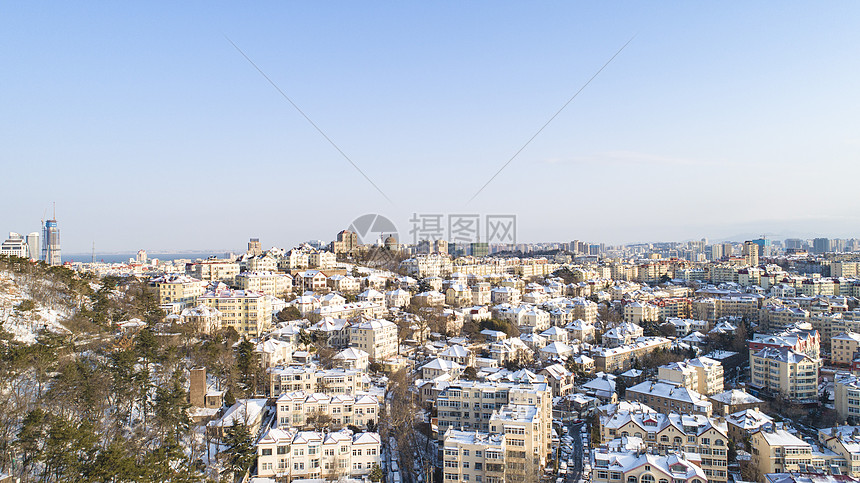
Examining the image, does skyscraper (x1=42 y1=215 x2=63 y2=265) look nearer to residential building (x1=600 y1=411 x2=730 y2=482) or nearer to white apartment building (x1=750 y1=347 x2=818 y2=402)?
residential building (x1=600 y1=411 x2=730 y2=482)

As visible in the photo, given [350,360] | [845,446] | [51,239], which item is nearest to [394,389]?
[350,360]

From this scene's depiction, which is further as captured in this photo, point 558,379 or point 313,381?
point 558,379

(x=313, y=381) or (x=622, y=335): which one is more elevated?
(x=313, y=381)

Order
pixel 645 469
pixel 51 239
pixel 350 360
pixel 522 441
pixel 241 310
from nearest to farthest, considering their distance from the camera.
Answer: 1. pixel 645 469
2. pixel 522 441
3. pixel 350 360
4. pixel 241 310
5. pixel 51 239

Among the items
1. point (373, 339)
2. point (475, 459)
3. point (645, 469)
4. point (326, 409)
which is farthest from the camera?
point (373, 339)

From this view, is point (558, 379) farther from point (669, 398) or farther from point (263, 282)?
point (263, 282)

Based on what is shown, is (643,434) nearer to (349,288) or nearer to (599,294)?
(349,288)

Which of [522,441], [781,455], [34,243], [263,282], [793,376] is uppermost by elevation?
[34,243]

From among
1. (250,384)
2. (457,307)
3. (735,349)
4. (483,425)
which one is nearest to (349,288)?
(457,307)
